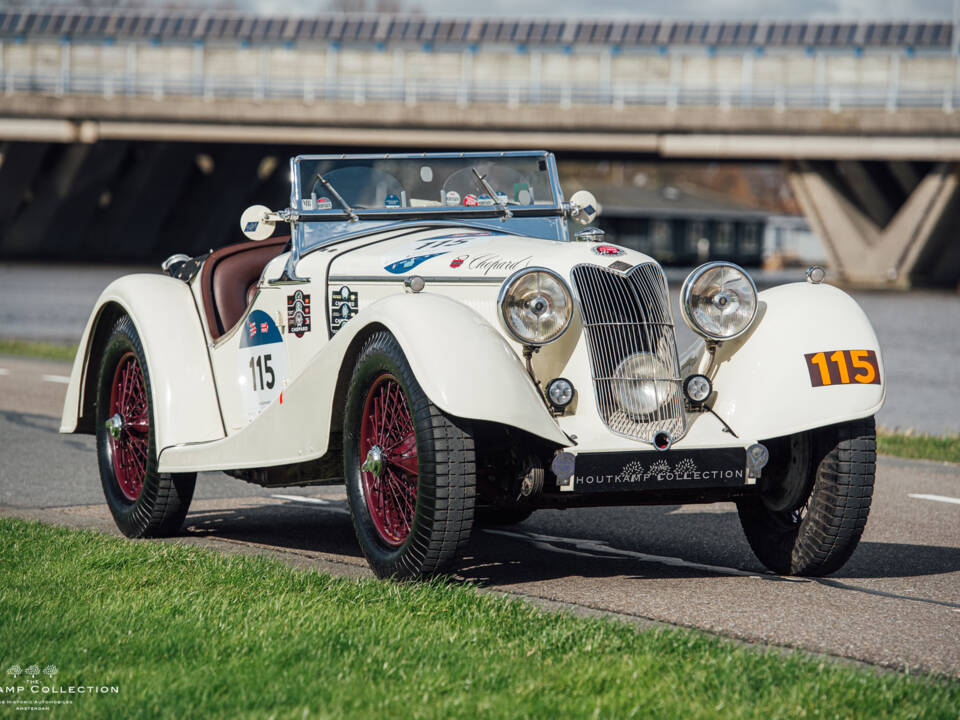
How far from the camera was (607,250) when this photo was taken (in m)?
5.76

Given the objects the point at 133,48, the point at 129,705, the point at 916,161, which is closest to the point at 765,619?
the point at 129,705

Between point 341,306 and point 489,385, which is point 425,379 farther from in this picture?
point 341,306

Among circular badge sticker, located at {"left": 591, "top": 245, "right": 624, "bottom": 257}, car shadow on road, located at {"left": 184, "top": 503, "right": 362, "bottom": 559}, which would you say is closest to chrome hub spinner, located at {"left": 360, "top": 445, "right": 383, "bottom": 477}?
car shadow on road, located at {"left": 184, "top": 503, "right": 362, "bottom": 559}

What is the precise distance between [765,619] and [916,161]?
43886mm

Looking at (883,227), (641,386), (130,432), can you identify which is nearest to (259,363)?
(130,432)

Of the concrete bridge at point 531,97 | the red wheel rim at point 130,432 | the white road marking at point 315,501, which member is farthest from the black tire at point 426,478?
the concrete bridge at point 531,97

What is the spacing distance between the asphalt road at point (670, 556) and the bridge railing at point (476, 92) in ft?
120

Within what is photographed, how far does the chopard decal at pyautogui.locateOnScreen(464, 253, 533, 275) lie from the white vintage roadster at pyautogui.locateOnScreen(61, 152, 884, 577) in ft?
0.04

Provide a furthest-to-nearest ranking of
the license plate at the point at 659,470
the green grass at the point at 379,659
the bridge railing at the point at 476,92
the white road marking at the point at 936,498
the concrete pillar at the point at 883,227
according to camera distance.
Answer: the concrete pillar at the point at 883,227
the bridge railing at the point at 476,92
the white road marking at the point at 936,498
the license plate at the point at 659,470
the green grass at the point at 379,659

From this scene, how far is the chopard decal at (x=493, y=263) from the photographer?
575cm

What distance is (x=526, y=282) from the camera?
5.44 metres

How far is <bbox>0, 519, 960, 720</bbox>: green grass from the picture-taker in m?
3.80

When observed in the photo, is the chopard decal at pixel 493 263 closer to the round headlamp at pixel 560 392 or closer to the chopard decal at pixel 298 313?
the round headlamp at pixel 560 392

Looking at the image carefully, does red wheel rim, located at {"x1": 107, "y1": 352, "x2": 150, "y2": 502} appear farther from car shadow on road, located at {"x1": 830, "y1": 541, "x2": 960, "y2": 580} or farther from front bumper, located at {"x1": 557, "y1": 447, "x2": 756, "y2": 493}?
car shadow on road, located at {"x1": 830, "y1": 541, "x2": 960, "y2": 580}
